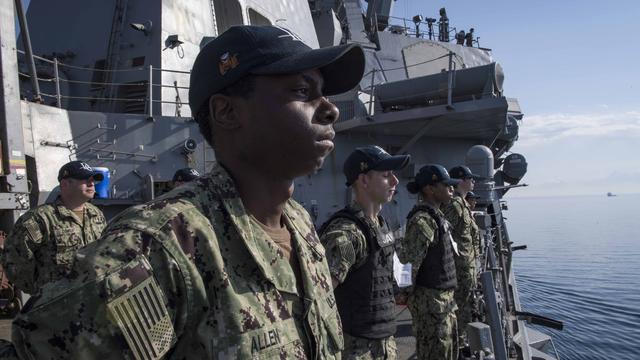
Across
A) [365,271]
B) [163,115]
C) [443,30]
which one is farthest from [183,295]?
[443,30]

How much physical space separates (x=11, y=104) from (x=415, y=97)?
7557 millimetres

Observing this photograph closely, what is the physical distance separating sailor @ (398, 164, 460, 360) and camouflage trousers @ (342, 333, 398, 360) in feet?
3.60

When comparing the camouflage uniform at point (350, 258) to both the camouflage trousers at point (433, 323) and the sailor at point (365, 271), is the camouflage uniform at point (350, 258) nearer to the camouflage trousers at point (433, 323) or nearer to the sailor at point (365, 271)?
the sailor at point (365, 271)

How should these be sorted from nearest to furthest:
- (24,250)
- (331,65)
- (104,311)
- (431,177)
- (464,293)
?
(104,311)
(331,65)
(24,250)
(431,177)
(464,293)

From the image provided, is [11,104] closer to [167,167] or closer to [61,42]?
[167,167]

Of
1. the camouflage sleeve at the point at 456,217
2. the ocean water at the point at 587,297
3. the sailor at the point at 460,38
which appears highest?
the sailor at the point at 460,38

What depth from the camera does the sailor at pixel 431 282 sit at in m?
3.74

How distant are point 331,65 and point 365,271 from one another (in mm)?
1685

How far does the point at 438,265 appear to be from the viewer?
12.8 feet

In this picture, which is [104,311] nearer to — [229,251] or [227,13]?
[229,251]

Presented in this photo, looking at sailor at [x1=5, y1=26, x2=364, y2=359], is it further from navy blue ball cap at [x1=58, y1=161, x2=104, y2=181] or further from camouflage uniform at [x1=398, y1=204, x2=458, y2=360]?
navy blue ball cap at [x1=58, y1=161, x2=104, y2=181]

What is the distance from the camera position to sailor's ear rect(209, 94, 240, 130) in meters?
1.18

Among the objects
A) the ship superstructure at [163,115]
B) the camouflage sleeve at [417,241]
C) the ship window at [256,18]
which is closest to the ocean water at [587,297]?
the ship superstructure at [163,115]

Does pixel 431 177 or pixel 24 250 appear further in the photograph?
pixel 431 177
